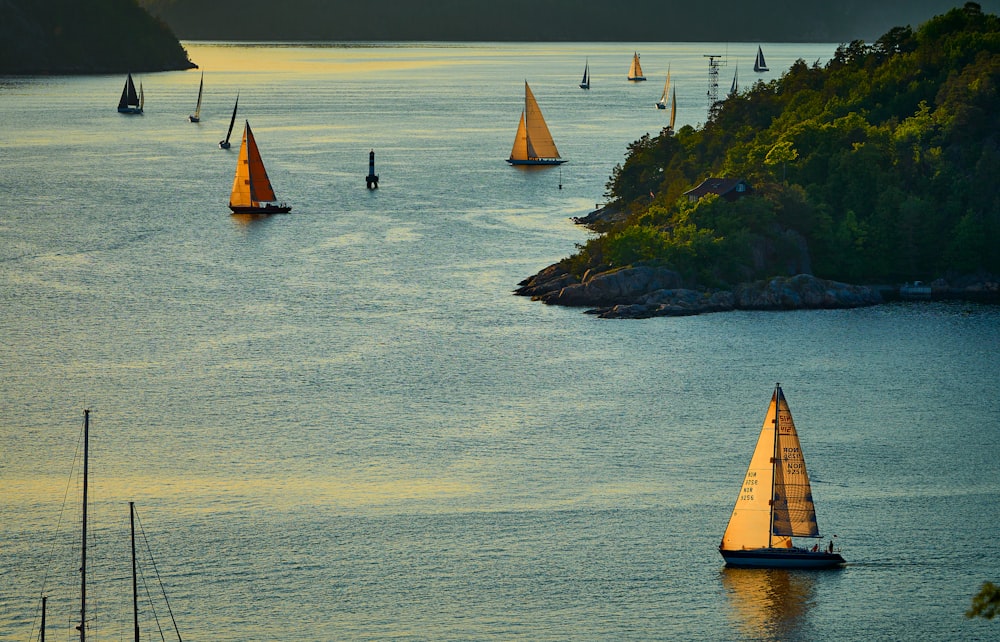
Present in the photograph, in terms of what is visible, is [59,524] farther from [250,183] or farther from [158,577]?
[250,183]

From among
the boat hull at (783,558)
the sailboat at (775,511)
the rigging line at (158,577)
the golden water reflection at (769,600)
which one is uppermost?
the sailboat at (775,511)

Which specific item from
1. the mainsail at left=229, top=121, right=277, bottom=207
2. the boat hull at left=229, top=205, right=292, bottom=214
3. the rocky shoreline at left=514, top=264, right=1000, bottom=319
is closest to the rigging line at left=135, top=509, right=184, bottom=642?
the rocky shoreline at left=514, top=264, right=1000, bottom=319

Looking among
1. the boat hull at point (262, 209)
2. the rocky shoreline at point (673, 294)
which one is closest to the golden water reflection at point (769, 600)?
the rocky shoreline at point (673, 294)

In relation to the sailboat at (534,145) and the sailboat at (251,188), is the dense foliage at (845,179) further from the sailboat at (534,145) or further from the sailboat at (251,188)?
the sailboat at (251,188)

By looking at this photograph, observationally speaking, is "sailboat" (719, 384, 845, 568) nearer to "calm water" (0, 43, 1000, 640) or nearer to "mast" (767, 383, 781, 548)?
"mast" (767, 383, 781, 548)

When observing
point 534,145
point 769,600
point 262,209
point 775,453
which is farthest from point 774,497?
point 534,145

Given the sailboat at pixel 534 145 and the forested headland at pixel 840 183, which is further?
the sailboat at pixel 534 145

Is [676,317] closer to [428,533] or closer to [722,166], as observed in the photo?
[722,166]

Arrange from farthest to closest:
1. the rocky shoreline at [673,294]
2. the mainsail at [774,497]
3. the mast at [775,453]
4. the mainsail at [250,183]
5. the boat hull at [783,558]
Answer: the mainsail at [250,183], the rocky shoreline at [673,294], the boat hull at [783,558], the mainsail at [774,497], the mast at [775,453]
